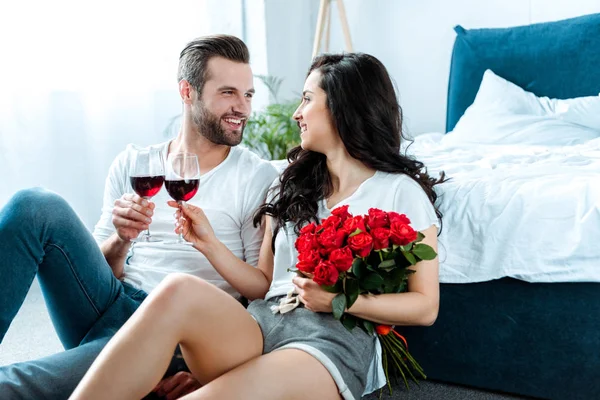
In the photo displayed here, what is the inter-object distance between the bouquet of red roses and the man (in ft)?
1.39

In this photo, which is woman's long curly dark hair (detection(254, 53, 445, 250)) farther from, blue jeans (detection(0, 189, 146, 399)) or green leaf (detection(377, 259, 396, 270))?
blue jeans (detection(0, 189, 146, 399))

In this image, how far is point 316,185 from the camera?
6.40 feet

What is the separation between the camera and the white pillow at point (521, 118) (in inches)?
127

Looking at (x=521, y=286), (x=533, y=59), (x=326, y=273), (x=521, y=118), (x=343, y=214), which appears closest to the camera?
(x=326, y=273)

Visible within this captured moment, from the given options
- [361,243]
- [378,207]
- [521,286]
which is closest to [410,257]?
[361,243]

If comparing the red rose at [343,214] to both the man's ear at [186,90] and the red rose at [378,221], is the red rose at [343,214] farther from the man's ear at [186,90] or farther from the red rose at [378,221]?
the man's ear at [186,90]

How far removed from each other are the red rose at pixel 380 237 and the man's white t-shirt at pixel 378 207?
208mm

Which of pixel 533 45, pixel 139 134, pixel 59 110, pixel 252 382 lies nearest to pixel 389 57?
pixel 533 45

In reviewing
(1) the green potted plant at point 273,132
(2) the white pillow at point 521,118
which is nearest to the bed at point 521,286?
(2) the white pillow at point 521,118

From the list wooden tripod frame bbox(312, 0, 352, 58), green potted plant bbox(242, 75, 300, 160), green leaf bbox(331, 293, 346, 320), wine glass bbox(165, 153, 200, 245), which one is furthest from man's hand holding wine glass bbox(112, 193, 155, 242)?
wooden tripod frame bbox(312, 0, 352, 58)

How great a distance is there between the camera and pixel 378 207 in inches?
69.7

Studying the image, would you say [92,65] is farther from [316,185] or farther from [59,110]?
[316,185]

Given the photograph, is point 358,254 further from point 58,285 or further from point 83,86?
point 83,86

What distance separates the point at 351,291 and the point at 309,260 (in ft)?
0.39
